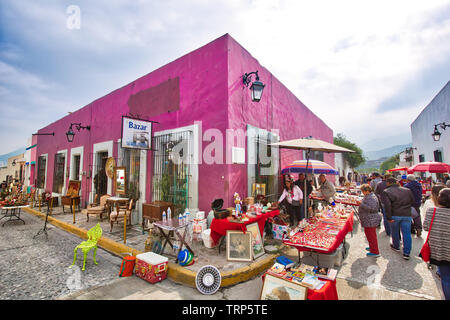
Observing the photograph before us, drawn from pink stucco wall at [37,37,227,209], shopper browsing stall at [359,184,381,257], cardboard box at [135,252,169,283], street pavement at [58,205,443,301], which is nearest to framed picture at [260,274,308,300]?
street pavement at [58,205,443,301]

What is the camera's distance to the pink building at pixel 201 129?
5602 mm

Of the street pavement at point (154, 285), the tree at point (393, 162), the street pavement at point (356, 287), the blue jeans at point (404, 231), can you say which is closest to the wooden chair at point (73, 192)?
the street pavement at point (154, 285)

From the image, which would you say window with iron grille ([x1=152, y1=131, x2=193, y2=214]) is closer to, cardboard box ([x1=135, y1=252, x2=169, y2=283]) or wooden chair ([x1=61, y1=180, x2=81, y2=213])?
cardboard box ([x1=135, y1=252, x2=169, y2=283])

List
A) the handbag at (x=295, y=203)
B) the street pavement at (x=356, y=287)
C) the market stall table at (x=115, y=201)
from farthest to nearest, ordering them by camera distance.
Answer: the market stall table at (x=115, y=201) < the handbag at (x=295, y=203) < the street pavement at (x=356, y=287)

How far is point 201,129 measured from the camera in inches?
233

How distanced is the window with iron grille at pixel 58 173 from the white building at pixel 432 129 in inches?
945

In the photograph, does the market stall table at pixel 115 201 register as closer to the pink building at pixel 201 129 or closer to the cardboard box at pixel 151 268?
the pink building at pixel 201 129

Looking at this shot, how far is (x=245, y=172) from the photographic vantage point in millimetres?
6078

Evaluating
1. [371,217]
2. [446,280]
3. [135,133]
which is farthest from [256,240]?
[135,133]

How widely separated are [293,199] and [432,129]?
18224mm
